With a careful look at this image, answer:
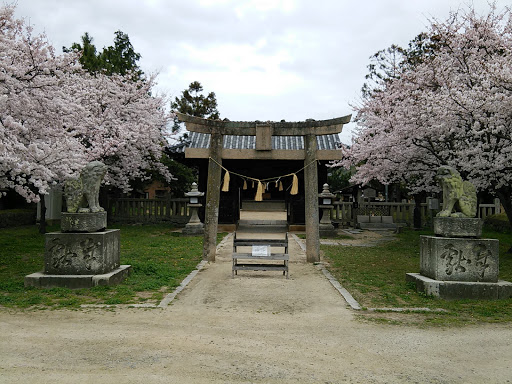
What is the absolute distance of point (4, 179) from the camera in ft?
31.5

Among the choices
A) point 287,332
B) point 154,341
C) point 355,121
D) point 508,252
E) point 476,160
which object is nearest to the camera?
point 154,341

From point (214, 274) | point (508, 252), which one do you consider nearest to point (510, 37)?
point (508, 252)

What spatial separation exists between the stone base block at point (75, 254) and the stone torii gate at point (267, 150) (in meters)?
3.89

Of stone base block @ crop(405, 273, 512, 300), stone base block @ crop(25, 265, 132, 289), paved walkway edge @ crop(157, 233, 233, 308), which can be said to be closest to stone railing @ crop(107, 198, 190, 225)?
paved walkway edge @ crop(157, 233, 233, 308)

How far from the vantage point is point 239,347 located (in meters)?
4.88

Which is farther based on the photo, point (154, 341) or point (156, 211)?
point (156, 211)

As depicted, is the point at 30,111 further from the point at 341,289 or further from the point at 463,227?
the point at 463,227

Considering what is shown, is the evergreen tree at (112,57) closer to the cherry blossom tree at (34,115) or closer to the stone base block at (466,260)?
the cherry blossom tree at (34,115)

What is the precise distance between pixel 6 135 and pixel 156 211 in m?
13.9

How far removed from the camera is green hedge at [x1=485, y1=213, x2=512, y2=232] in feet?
63.4

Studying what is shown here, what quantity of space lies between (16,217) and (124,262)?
13.4m

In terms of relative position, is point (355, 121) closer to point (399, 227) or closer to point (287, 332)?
point (399, 227)

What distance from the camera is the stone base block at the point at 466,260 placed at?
752 cm

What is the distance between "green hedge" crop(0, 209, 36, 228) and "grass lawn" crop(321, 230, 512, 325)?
1577 cm
